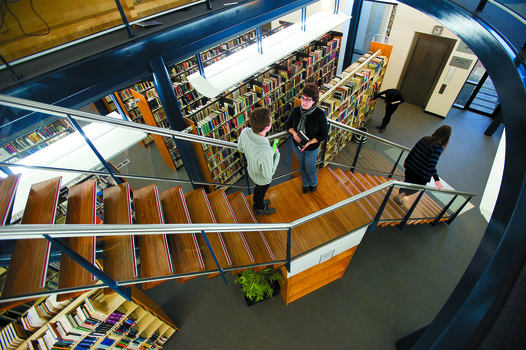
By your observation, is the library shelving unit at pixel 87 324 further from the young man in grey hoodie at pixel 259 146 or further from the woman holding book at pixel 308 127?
the woman holding book at pixel 308 127

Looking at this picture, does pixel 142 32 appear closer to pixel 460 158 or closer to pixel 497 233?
pixel 497 233

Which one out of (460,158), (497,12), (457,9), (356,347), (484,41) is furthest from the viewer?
(460,158)

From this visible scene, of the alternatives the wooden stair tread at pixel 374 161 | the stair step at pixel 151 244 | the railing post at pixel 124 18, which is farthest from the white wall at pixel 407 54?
the stair step at pixel 151 244

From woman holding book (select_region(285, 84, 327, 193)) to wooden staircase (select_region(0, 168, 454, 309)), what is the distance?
22.0 inches

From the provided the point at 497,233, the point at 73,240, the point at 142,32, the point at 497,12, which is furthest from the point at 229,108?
the point at 497,233

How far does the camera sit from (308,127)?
267cm

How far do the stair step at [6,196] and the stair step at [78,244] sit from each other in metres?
0.37

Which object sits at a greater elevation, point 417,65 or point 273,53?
point 273,53

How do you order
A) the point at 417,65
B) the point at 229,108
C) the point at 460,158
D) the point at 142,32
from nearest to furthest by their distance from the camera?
the point at 142,32 < the point at 229,108 < the point at 460,158 < the point at 417,65

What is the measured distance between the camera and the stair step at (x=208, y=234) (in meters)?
2.38

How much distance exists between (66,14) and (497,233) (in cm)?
373

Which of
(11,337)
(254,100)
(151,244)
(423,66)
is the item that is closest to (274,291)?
(151,244)

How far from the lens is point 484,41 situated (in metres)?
2.17

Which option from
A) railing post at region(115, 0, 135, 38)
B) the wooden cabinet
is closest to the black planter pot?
the wooden cabinet
